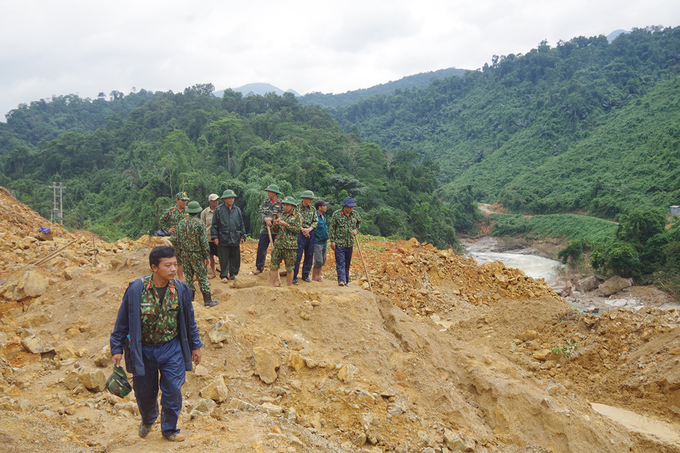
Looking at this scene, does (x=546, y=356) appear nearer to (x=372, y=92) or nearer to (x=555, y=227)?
(x=555, y=227)

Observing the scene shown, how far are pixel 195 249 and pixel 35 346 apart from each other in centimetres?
190

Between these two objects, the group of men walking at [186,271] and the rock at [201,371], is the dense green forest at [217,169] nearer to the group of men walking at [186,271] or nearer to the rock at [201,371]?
the group of men walking at [186,271]

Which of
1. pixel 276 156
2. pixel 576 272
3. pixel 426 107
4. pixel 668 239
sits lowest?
pixel 576 272

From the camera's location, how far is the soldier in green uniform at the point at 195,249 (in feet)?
17.8

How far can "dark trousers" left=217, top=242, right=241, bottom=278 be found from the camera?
6312 mm

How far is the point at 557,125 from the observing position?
57.3m

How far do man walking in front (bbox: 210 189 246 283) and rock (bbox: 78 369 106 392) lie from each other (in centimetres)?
254

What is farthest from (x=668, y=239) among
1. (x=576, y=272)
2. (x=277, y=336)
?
(x=277, y=336)

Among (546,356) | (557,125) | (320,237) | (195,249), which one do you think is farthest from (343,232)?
(557,125)

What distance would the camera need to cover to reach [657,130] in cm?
4400

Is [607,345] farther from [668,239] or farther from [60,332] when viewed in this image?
[668,239]

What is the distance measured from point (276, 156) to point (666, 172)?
33650 mm

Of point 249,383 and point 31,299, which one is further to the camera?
point 31,299

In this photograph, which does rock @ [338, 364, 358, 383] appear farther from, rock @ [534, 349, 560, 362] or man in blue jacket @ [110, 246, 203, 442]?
rock @ [534, 349, 560, 362]
